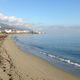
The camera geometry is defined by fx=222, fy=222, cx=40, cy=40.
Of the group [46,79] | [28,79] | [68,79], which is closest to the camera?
[28,79]

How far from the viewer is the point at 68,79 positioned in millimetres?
20172

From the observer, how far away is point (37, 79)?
59.4 feet

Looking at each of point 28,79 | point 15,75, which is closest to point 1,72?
point 15,75

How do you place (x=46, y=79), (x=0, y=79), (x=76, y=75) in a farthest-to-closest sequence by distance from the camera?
(x=76, y=75)
(x=46, y=79)
(x=0, y=79)

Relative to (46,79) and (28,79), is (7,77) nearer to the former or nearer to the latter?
(28,79)

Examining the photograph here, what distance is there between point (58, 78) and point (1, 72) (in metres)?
5.27

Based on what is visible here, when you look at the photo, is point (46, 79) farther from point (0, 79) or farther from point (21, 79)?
point (0, 79)

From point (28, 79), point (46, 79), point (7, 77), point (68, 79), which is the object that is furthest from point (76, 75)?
point (7, 77)

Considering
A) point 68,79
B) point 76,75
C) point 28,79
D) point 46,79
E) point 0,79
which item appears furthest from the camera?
point 76,75

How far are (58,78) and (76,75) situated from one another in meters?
2.86

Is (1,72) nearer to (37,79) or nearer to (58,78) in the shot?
(37,79)

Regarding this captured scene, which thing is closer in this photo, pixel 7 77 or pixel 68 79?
pixel 7 77

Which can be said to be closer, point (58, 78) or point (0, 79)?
point (0, 79)

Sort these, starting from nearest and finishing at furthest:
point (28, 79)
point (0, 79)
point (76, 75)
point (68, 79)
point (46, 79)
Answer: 1. point (0, 79)
2. point (28, 79)
3. point (46, 79)
4. point (68, 79)
5. point (76, 75)
